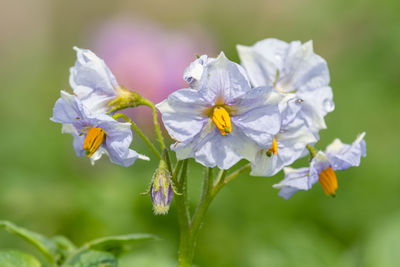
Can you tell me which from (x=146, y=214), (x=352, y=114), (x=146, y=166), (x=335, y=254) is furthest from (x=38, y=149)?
(x=335, y=254)

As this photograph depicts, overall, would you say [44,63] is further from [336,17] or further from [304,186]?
[304,186]

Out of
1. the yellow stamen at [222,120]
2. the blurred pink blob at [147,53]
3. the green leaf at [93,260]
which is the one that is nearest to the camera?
the yellow stamen at [222,120]

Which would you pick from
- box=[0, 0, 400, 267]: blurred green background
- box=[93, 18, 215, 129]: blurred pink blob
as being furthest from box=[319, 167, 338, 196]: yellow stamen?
box=[93, 18, 215, 129]: blurred pink blob

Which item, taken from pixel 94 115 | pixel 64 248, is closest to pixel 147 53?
pixel 64 248

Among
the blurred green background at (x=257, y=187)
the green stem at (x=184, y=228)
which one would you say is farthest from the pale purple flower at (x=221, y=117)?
the blurred green background at (x=257, y=187)

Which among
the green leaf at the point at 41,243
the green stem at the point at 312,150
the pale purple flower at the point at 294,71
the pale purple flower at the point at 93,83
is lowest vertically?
the green leaf at the point at 41,243

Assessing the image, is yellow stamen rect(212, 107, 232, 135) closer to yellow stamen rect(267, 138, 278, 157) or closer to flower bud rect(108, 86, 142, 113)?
yellow stamen rect(267, 138, 278, 157)

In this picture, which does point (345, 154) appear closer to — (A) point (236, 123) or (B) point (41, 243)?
(A) point (236, 123)

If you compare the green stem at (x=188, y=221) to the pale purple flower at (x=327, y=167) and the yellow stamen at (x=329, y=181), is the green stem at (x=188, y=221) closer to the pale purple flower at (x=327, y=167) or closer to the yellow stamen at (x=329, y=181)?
the pale purple flower at (x=327, y=167)
